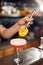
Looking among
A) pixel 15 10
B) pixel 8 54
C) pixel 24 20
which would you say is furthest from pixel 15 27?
pixel 15 10

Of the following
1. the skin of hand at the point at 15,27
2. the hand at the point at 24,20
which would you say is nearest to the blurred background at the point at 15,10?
the skin of hand at the point at 15,27

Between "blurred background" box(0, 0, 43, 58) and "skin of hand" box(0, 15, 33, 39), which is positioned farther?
"blurred background" box(0, 0, 43, 58)

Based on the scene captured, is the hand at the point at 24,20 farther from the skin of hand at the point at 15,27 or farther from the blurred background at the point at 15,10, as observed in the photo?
the blurred background at the point at 15,10

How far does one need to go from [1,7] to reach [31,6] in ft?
2.43

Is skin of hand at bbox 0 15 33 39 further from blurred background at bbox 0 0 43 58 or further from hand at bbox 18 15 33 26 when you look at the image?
blurred background at bbox 0 0 43 58

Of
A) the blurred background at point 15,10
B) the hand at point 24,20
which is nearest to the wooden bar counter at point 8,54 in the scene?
the blurred background at point 15,10

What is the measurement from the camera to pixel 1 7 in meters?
3.89

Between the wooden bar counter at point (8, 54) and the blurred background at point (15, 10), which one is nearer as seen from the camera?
the wooden bar counter at point (8, 54)


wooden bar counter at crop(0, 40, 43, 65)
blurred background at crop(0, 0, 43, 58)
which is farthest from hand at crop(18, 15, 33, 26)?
blurred background at crop(0, 0, 43, 58)

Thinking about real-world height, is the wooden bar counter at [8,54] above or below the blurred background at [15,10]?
below

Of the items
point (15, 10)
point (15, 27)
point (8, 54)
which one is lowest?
point (8, 54)

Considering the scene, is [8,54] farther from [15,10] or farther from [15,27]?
[15,27]

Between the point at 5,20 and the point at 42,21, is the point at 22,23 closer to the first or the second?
the point at 5,20

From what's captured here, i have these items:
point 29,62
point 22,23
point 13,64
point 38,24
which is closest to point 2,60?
point 13,64
